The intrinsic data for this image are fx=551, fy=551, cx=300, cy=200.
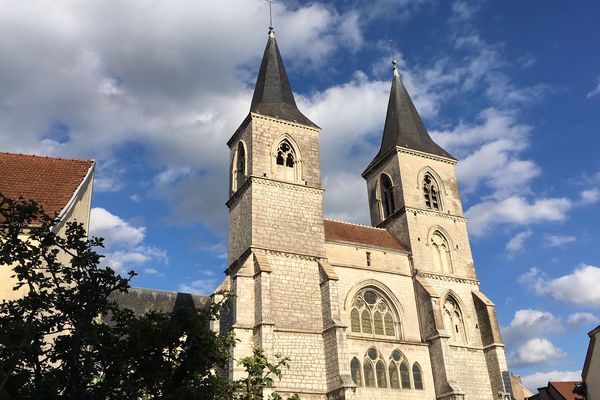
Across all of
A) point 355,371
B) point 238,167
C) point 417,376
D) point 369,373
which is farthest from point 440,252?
point 238,167

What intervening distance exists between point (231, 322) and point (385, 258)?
8451 mm

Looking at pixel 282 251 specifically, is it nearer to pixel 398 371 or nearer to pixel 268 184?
pixel 268 184

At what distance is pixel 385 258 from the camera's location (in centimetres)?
2664

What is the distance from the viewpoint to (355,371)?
905 inches

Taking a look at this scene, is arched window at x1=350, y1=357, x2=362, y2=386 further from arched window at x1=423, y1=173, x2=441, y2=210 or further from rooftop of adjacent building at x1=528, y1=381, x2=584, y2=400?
arched window at x1=423, y1=173, x2=441, y2=210

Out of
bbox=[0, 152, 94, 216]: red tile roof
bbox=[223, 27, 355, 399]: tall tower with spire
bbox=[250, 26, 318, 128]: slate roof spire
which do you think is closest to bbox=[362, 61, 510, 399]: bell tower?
bbox=[223, 27, 355, 399]: tall tower with spire

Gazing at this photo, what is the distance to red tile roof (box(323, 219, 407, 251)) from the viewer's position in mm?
26580

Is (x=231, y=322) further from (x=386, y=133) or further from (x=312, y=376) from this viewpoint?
(x=386, y=133)

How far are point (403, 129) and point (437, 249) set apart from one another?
7831 millimetres

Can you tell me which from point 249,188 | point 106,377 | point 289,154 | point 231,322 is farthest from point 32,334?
point 289,154

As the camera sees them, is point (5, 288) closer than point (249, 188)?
Yes

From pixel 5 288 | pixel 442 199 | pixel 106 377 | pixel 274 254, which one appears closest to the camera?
pixel 106 377

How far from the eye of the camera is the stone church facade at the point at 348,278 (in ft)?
71.5

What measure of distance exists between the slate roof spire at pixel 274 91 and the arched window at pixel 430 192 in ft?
24.4
